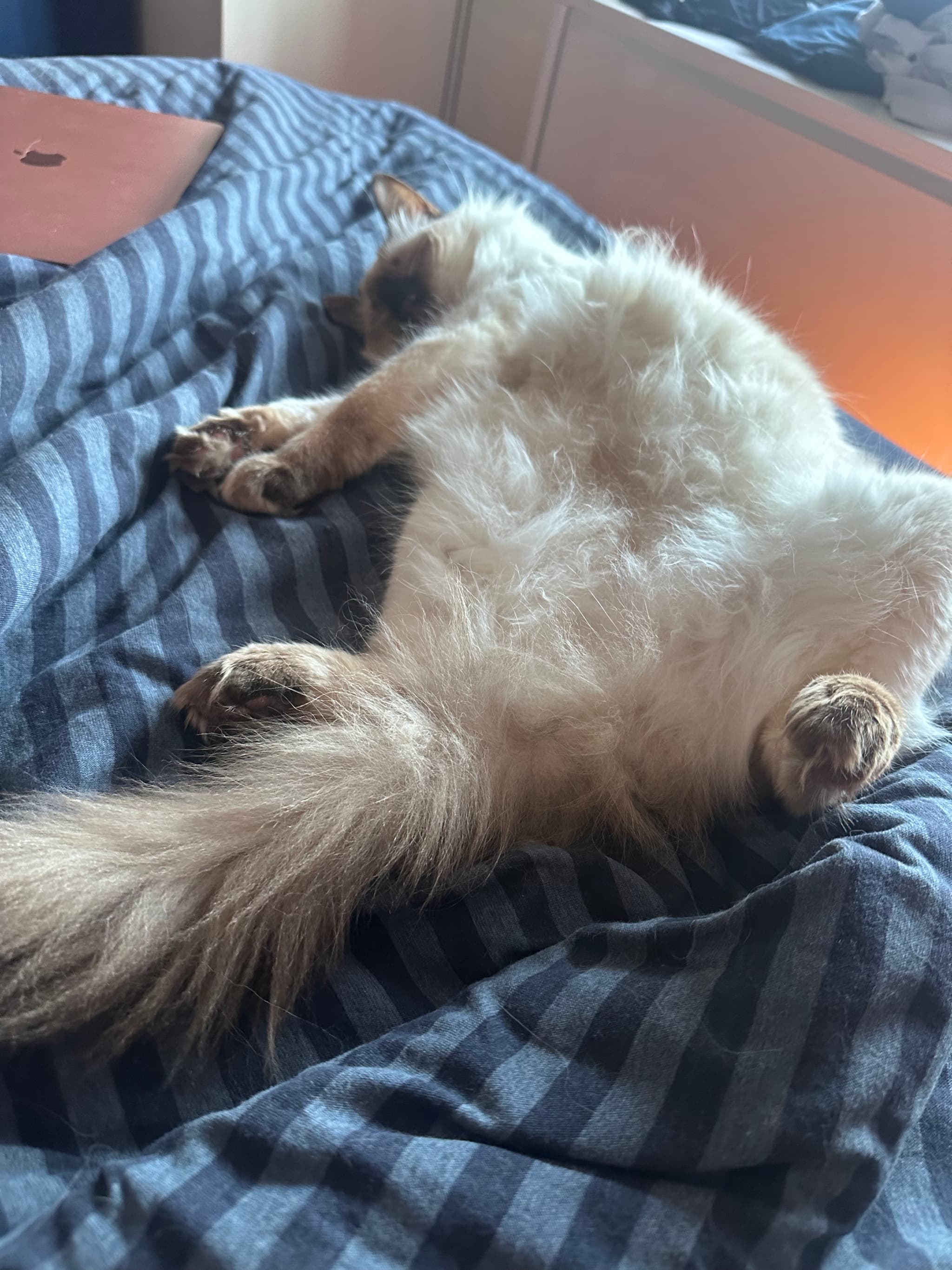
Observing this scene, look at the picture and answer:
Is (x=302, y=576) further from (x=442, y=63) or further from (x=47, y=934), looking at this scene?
(x=442, y=63)

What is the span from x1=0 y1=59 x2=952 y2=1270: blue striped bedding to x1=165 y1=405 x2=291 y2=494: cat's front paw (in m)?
0.08

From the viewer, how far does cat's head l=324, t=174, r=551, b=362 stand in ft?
5.45

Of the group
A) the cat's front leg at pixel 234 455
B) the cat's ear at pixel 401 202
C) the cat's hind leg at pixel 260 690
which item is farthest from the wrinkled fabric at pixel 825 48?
the cat's hind leg at pixel 260 690

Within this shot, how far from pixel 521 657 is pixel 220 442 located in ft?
2.09

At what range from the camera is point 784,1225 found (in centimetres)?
58

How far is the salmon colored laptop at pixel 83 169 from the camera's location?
1.48m

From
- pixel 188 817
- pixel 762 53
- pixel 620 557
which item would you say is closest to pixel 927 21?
pixel 762 53

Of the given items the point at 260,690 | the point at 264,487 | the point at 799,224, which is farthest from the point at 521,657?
the point at 799,224

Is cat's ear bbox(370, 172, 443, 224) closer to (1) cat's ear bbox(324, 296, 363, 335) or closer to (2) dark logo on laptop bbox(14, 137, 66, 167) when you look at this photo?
(1) cat's ear bbox(324, 296, 363, 335)

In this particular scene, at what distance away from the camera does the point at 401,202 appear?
5.89ft

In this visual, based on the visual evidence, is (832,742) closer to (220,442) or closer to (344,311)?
Answer: (220,442)

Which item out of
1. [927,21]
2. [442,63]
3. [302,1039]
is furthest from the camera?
[442,63]

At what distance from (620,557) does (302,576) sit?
1.49ft

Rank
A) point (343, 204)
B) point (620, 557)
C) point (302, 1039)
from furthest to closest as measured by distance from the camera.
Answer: point (343, 204), point (620, 557), point (302, 1039)
